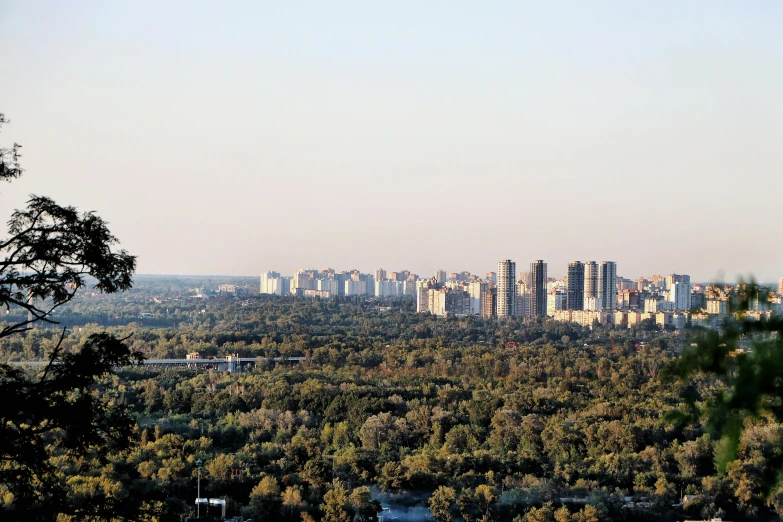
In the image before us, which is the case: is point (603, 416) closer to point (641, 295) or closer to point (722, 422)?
point (722, 422)

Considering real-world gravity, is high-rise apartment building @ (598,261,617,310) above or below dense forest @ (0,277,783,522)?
above

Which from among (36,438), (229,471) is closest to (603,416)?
(229,471)

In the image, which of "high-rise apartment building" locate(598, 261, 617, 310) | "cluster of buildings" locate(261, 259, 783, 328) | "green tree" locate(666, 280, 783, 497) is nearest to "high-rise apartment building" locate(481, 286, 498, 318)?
"cluster of buildings" locate(261, 259, 783, 328)

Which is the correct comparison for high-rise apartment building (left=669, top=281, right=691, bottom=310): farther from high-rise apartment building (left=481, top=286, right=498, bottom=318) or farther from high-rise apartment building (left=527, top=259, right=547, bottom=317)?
high-rise apartment building (left=481, top=286, right=498, bottom=318)

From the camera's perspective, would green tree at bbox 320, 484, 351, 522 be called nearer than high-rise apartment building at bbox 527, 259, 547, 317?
Yes

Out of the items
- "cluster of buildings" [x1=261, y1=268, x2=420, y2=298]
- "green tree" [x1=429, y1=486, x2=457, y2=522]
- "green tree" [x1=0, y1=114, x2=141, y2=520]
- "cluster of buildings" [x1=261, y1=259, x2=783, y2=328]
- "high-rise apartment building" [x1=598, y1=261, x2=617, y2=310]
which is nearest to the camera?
"green tree" [x1=0, y1=114, x2=141, y2=520]
